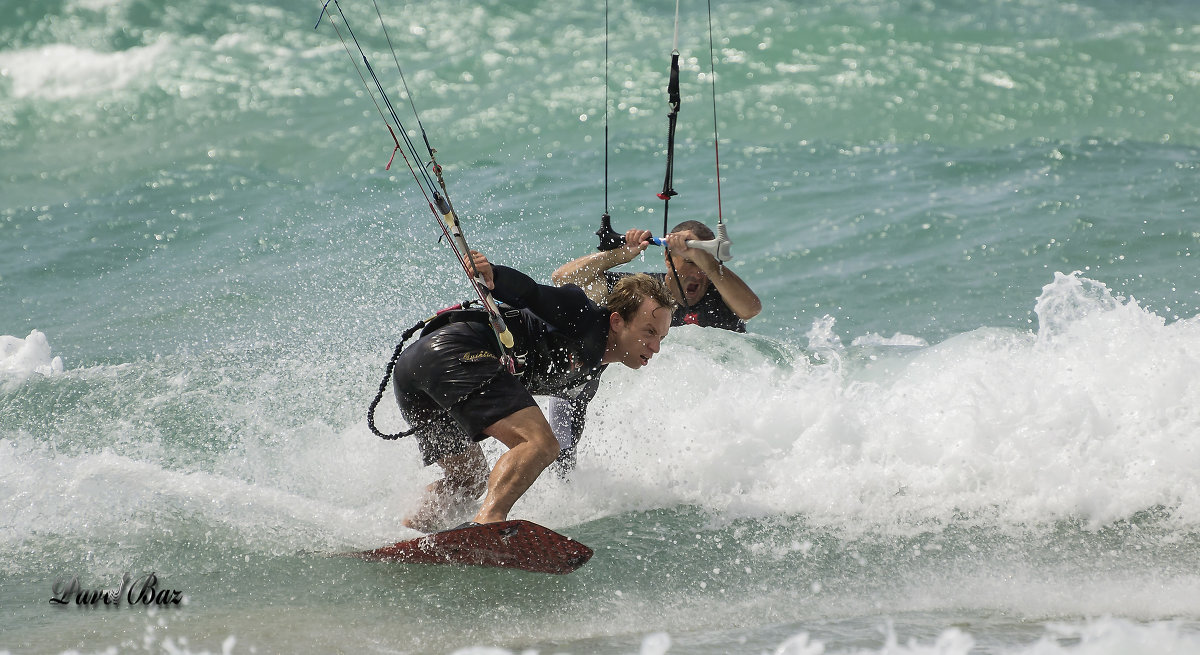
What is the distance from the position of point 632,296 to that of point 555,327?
347 millimetres

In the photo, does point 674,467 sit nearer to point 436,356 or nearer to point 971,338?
point 436,356

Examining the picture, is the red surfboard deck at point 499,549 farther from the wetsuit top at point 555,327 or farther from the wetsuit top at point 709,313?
the wetsuit top at point 709,313

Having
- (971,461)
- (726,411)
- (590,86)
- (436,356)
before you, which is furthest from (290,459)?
(590,86)

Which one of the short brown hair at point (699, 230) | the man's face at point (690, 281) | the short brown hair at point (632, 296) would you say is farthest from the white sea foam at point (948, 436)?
the short brown hair at point (632, 296)

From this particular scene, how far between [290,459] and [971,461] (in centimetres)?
327

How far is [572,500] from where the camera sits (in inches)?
189

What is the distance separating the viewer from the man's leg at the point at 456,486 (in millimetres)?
4684

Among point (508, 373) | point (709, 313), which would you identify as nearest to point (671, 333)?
point (709, 313)

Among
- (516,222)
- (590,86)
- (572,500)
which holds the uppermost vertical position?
(590,86)

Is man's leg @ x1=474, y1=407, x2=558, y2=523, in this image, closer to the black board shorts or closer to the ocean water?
the black board shorts

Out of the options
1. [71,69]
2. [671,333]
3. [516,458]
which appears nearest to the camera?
[516,458]

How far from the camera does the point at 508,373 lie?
13.8 feet

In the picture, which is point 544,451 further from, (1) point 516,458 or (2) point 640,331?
(2) point 640,331

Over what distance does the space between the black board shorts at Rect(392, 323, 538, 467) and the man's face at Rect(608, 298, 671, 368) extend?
446 millimetres
